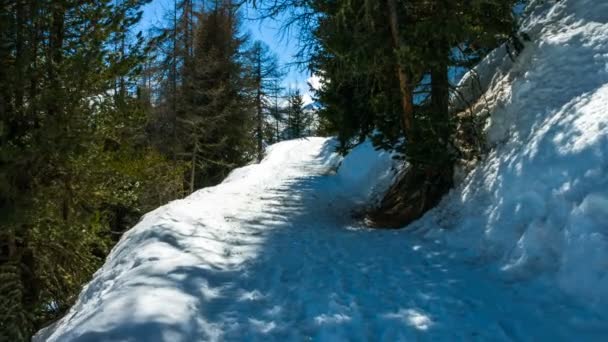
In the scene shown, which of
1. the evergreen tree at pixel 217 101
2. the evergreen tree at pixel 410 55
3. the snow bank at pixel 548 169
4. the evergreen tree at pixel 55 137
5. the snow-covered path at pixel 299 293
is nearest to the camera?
the snow-covered path at pixel 299 293

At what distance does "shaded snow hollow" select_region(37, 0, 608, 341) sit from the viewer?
330cm

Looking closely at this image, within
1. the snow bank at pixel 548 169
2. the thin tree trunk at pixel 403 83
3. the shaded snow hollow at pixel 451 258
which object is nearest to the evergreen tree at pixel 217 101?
the shaded snow hollow at pixel 451 258

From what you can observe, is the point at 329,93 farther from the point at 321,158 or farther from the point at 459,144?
the point at 321,158

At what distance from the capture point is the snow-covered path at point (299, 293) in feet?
10.5

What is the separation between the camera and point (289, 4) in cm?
776

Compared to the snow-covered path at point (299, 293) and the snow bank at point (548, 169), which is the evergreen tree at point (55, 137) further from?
the snow bank at point (548, 169)

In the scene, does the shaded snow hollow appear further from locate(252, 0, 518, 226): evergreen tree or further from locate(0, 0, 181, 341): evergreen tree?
locate(0, 0, 181, 341): evergreen tree

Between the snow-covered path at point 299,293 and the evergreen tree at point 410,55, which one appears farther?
the evergreen tree at point 410,55

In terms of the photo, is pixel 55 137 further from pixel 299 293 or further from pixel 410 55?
pixel 410 55

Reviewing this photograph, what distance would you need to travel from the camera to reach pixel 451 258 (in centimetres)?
500

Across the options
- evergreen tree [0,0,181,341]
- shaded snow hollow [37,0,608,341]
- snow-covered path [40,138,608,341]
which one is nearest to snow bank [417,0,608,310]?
shaded snow hollow [37,0,608,341]

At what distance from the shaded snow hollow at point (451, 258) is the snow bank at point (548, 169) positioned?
0.06 ft

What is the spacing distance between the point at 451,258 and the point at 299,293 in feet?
6.99

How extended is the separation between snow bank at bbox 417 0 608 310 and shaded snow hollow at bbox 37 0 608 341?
0.7 inches
